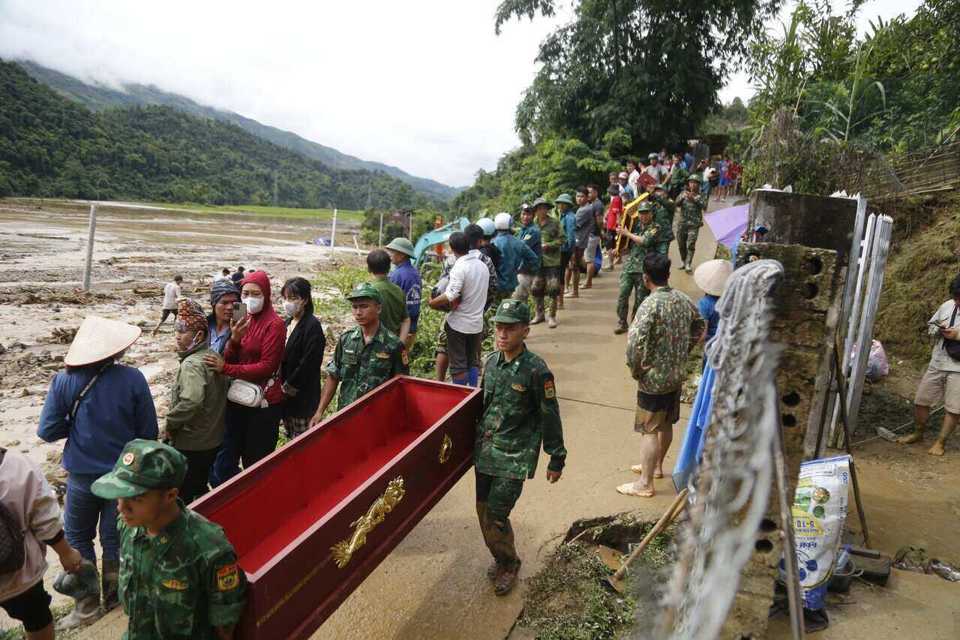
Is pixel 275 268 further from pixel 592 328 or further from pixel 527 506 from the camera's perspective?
pixel 527 506

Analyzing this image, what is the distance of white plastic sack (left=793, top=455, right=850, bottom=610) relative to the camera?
9.43 ft

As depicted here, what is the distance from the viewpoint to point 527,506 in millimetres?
4000

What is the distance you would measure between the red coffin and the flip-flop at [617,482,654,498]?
1.37m

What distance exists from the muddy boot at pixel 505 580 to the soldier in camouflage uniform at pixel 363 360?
145 centimetres

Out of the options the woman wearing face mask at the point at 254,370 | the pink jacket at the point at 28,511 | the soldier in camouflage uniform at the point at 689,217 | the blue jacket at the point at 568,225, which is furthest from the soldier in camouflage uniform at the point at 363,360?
the soldier in camouflage uniform at the point at 689,217

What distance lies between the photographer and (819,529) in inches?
114

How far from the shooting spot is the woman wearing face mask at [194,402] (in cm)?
325

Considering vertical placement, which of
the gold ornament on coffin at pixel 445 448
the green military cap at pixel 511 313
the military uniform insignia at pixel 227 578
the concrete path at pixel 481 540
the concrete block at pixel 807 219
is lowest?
the concrete path at pixel 481 540

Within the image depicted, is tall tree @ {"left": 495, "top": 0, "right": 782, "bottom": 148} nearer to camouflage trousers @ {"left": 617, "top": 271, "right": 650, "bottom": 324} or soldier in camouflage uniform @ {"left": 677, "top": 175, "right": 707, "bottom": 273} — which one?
soldier in camouflage uniform @ {"left": 677, "top": 175, "right": 707, "bottom": 273}

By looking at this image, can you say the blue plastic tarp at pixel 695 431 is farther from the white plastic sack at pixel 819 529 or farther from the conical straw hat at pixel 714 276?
the conical straw hat at pixel 714 276

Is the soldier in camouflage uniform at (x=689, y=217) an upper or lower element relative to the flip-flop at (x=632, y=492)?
upper

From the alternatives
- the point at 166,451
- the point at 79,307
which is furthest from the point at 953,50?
the point at 79,307

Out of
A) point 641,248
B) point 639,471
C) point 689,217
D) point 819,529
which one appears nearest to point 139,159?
point 689,217

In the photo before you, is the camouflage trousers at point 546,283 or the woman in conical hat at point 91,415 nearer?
the woman in conical hat at point 91,415
